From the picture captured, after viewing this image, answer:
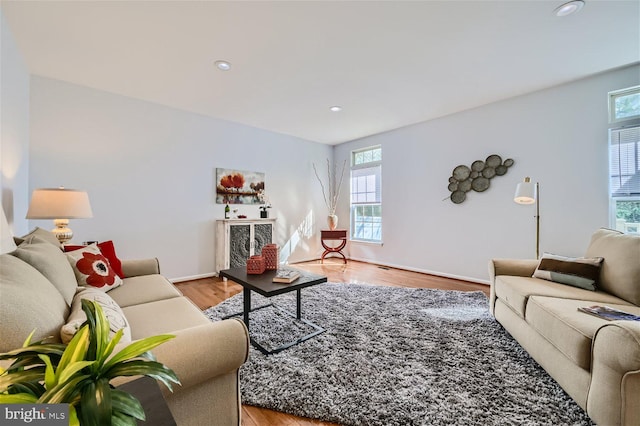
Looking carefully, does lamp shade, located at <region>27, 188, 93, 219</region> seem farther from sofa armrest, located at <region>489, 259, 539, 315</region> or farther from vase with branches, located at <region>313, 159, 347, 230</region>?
vase with branches, located at <region>313, 159, 347, 230</region>

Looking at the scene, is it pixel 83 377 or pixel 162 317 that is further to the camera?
pixel 162 317

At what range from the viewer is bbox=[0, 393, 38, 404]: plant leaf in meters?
0.46

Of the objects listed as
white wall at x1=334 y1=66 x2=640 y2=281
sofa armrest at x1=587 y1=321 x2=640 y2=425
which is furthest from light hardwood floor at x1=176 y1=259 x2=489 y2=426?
sofa armrest at x1=587 y1=321 x2=640 y2=425

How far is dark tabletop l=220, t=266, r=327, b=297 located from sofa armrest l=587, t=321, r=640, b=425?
1.60 meters

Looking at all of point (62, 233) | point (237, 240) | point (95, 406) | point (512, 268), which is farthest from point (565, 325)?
point (62, 233)

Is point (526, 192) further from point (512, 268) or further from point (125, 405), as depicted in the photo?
point (125, 405)

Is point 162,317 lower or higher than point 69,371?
lower

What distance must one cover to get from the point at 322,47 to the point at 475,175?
2.79 metres

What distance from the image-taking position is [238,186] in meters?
4.37

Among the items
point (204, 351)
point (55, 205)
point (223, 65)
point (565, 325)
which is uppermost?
point (223, 65)

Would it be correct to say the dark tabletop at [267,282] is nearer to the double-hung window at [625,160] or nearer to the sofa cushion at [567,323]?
the sofa cushion at [567,323]

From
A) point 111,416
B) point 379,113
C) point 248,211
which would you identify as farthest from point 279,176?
point 111,416

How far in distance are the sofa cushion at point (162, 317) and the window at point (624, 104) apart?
14.2ft

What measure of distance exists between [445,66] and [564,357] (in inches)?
102
